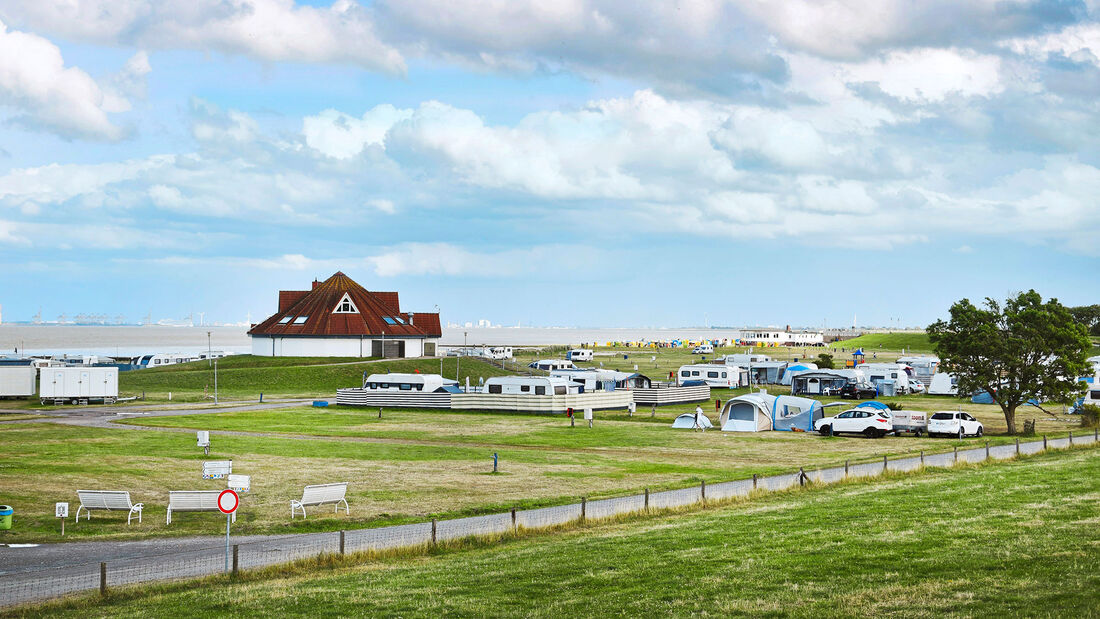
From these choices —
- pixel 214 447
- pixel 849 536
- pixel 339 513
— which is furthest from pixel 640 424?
pixel 849 536

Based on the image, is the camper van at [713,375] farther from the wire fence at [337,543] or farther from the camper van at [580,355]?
the wire fence at [337,543]

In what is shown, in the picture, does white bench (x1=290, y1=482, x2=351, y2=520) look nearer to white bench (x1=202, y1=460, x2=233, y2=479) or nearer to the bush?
white bench (x1=202, y1=460, x2=233, y2=479)

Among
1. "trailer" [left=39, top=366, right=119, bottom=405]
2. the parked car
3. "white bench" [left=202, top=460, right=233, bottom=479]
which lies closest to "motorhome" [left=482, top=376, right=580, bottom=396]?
the parked car

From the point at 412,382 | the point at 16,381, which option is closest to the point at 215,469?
the point at 412,382

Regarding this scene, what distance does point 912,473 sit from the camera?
33.1 meters

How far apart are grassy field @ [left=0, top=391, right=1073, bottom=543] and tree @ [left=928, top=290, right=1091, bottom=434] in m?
2.81

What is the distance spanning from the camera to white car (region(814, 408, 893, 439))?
169 ft

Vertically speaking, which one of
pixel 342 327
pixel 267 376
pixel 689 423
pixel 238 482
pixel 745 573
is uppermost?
pixel 342 327

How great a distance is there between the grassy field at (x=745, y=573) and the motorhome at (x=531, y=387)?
42349mm

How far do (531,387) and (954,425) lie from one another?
28.8 m

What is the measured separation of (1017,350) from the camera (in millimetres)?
53156

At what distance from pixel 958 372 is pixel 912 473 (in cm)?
2574

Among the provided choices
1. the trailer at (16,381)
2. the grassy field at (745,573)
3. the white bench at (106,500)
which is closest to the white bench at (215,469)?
the white bench at (106,500)

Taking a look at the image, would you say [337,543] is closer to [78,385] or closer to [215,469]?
[215,469]
